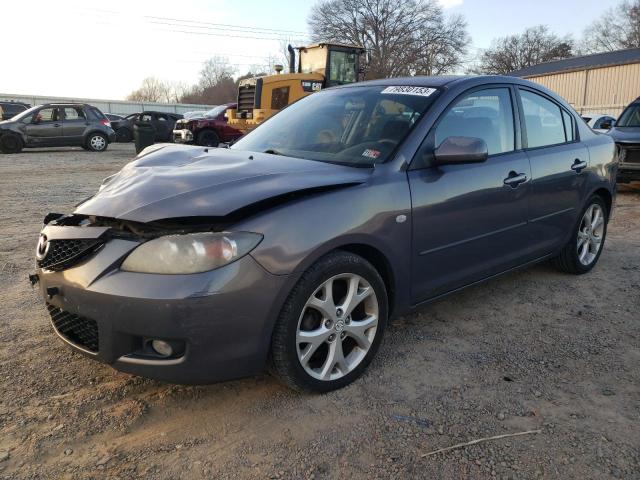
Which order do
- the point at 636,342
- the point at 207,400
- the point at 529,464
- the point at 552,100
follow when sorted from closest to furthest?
the point at 529,464, the point at 207,400, the point at 636,342, the point at 552,100

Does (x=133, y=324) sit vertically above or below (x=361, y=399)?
above

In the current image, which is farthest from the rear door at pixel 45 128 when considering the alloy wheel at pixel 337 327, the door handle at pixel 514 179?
the alloy wheel at pixel 337 327

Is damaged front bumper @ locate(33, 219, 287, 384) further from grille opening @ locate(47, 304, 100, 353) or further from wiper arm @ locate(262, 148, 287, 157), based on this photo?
wiper arm @ locate(262, 148, 287, 157)

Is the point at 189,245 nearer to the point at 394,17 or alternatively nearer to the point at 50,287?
the point at 50,287

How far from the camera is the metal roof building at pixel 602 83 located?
1124 inches

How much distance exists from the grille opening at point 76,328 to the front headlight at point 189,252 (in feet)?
1.13

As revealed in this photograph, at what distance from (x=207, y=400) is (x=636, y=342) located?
260 cm

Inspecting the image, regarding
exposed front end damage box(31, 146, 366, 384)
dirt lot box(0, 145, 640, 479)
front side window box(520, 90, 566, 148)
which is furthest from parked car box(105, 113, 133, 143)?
exposed front end damage box(31, 146, 366, 384)

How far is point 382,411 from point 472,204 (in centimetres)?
139

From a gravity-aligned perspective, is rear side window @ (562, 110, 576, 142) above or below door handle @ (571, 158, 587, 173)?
above

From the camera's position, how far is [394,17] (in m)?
51.8

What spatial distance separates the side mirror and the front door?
0.31 ft

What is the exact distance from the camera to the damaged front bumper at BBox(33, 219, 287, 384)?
2.12 m

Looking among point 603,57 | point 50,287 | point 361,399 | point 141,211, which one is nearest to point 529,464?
point 361,399
